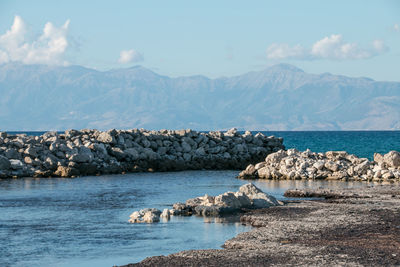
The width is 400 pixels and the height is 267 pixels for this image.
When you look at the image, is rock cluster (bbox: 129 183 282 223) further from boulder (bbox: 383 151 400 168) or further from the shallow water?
boulder (bbox: 383 151 400 168)

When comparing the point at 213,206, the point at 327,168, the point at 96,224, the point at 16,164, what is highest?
the point at 16,164

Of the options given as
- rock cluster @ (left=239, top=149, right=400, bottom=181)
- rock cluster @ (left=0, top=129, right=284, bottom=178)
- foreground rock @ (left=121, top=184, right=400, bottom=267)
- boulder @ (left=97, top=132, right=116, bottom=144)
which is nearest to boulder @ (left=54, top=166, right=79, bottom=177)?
rock cluster @ (left=0, top=129, right=284, bottom=178)

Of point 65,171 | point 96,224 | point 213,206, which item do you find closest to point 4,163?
point 65,171

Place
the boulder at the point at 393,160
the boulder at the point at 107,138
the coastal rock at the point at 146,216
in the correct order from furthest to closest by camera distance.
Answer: the boulder at the point at 107,138 → the boulder at the point at 393,160 → the coastal rock at the point at 146,216

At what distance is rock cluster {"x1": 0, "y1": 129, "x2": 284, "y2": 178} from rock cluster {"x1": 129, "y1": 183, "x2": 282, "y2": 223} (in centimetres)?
1681

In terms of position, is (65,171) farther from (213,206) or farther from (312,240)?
(312,240)

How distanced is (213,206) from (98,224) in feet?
13.3

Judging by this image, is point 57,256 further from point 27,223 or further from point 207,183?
point 207,183

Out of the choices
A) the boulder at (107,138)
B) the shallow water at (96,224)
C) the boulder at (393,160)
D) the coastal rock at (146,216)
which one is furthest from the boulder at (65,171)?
the boulder at (393,160)

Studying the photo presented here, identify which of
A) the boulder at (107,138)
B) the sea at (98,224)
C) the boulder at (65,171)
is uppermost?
the boulder at (107,138)

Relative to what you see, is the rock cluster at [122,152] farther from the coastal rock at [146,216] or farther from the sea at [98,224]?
the coastal rock at [146,216]

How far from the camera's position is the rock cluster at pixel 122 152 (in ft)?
128

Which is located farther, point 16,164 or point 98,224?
point 16,164

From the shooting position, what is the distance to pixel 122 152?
4372cm
